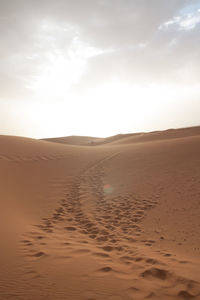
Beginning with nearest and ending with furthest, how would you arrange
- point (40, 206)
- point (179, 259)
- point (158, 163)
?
point (179, 259) → point (40, 206) → point (158, 163)

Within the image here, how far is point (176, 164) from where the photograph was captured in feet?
36.4

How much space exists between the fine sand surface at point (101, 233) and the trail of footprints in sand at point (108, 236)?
0.05 ft

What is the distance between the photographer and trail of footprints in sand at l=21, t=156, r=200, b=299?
9.10 ft

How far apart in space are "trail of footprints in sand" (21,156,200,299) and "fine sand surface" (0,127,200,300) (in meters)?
0.02

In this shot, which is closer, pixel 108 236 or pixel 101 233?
pixel 108 236

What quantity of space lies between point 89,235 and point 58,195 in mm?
3571

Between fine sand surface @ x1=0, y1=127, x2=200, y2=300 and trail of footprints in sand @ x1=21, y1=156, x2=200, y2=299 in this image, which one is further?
trail of footprints in sand @ x1=21, y1=156, x2=200, y2=299

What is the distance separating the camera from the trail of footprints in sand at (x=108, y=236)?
2.77 metres

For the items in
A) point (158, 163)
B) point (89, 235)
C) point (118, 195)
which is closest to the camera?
point (89, 235)

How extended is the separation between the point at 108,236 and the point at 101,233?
0.78 ft

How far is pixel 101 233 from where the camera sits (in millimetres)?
4918

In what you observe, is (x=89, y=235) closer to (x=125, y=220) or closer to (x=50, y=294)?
(x=125, y=220)

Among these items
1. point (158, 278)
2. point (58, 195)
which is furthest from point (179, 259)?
point (58, 195)

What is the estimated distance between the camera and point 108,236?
475 cm
